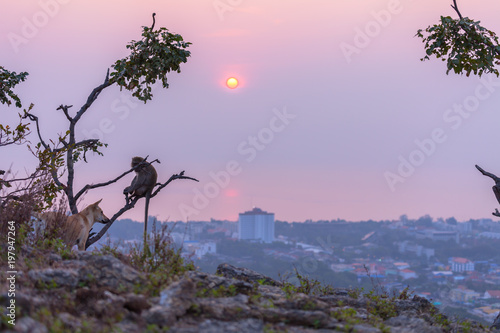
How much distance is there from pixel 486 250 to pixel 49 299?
129 m

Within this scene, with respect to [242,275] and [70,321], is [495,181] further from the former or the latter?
[70,321]

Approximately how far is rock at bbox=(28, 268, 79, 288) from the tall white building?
129 metres

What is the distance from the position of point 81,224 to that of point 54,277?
15.4ft

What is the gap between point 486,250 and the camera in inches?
4988

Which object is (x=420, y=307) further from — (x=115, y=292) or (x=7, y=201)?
(x=7, y=201)

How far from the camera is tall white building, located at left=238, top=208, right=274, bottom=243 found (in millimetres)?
139875

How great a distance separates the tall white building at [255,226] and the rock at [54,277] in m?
129

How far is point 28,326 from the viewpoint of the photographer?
6.84 meters

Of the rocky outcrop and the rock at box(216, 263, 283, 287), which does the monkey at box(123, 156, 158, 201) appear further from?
the rocky outcrop

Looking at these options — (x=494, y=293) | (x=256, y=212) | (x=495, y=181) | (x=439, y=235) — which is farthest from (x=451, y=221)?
(x=495, y=181)

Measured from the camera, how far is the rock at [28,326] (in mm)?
6695

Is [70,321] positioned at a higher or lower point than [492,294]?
higher

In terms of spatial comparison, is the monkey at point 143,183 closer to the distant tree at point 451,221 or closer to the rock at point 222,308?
the rock at point 222,308

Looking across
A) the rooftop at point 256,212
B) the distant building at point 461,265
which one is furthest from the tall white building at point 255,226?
the distant building at point 461,265
